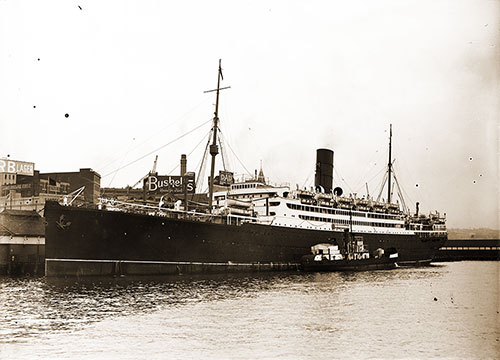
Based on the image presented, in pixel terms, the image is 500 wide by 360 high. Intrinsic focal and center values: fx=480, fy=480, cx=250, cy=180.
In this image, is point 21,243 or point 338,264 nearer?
point 21,243

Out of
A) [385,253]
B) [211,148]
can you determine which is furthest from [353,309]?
[385,253]

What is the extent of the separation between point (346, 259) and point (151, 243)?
66.2ft

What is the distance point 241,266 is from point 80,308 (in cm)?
1930

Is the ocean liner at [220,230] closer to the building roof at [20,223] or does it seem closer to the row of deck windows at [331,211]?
the row of deck windows at [331,211]

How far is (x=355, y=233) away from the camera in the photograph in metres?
51.2

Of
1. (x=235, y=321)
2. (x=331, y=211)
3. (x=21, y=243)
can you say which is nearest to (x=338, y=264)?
(x=331, y=211)

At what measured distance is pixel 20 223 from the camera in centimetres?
3503

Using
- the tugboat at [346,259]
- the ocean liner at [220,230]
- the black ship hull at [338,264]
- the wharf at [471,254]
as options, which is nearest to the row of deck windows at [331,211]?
the ocean liner at [220,230]

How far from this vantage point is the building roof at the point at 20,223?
33906 mm

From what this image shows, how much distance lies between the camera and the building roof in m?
33.9

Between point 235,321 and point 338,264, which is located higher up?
point 235,321

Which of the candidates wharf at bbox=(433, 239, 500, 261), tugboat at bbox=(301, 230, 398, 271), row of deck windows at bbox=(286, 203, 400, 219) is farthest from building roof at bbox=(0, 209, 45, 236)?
wharf at bbox=(433, 239, 500, 261)

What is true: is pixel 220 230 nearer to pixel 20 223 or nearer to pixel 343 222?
pixel 20 223

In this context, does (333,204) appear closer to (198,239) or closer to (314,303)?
(198,239)
